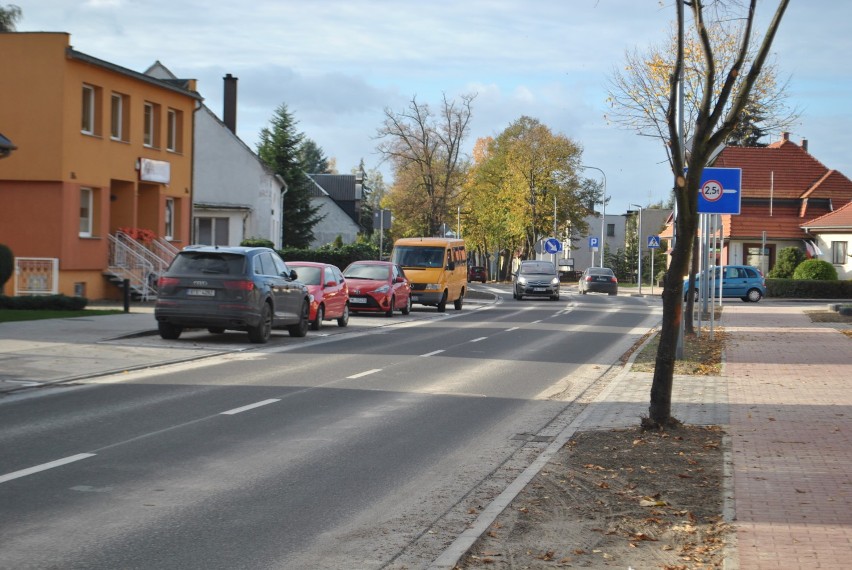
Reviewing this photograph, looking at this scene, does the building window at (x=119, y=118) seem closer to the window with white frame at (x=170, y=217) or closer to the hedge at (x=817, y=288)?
the window with white frame at (x=170, y=217)

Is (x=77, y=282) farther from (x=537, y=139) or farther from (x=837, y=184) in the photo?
(x=537, y=139)

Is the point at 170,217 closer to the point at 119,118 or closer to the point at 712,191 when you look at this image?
the point at 119,118

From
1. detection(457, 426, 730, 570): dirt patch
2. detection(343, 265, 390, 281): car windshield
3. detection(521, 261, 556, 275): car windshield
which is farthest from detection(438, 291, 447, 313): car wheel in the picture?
detection(457, 426, 730, 570): dirt patch

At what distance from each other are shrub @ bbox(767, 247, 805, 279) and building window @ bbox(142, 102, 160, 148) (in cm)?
3529

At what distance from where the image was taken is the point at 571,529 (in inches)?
276

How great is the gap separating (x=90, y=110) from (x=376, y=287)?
1051cm

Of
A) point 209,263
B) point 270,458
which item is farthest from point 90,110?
point 270,458

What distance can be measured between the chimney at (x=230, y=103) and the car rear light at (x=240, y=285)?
Result: 1775 inches

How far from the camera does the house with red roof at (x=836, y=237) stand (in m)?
61.1

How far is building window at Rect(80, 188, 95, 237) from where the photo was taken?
3353cm

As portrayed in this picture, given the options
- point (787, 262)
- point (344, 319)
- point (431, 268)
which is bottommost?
point (344, 319)

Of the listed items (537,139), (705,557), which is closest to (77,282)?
(705,557)

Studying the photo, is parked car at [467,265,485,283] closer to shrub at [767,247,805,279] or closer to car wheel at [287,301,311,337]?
shrub at [767,247,805,279]

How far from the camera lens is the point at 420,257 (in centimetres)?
3803
